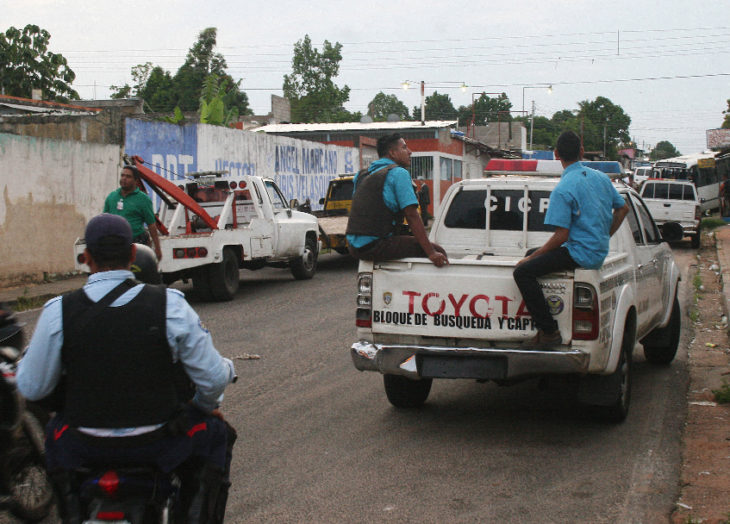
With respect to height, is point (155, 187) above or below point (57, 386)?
above

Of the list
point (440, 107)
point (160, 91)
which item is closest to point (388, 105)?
point (440, 107)

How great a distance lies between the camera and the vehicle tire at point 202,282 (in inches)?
520

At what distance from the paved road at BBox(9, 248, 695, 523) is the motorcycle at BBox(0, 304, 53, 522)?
1020mm

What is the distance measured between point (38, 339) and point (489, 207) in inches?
207

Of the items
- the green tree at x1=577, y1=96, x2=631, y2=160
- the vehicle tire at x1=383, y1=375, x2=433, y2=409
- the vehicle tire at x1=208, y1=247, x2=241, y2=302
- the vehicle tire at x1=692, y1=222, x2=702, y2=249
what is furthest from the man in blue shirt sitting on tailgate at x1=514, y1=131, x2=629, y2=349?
the green tree at x1=577, y1=96, x2=631, y2=160

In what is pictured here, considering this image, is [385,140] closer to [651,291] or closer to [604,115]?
[651,291]

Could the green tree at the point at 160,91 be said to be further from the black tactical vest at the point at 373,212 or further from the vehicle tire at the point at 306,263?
the black tactical vest at the point at 373,212

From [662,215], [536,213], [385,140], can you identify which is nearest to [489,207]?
[536,213]

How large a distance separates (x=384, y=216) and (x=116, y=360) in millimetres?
3671

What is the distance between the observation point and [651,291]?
24.4 ft

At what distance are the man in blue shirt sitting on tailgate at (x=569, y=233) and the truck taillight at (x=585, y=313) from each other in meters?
0.14

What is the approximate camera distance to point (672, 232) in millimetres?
7965

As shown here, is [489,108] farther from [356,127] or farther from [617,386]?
[617,386]

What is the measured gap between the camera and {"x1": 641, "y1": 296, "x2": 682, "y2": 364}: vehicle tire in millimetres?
8312
